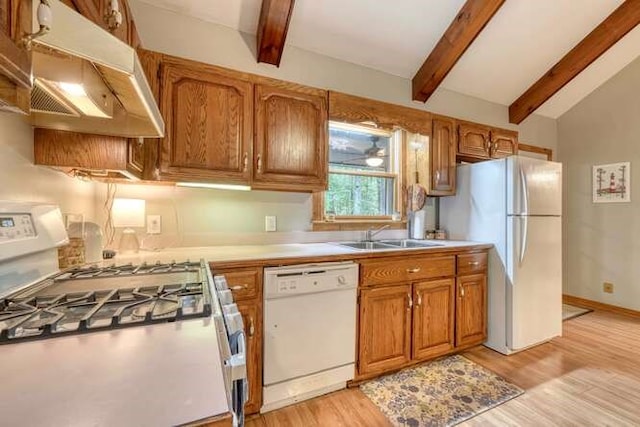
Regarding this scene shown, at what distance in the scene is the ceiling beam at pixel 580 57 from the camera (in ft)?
8.36

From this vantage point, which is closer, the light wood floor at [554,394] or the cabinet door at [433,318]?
the light wood floor at [554,394]

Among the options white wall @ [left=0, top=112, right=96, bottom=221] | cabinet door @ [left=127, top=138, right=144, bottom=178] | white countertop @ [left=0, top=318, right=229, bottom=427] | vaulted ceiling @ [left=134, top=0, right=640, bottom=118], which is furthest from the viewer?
vaulted ceiling @ [left=134, top=0, right=640, bottom=118]

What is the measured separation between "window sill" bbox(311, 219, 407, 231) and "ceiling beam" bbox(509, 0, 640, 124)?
6.75 ft

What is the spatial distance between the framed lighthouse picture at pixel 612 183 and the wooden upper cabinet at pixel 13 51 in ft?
16.0

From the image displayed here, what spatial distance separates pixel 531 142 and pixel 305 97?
326 cm

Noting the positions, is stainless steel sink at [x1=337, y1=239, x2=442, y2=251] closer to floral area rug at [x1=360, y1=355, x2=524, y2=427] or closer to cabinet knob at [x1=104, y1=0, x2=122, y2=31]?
floral area rug at [x1=360, y1=355, x2=524, y2=427]

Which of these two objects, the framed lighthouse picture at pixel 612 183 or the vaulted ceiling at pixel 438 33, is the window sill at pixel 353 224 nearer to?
the vaulted ceiling at pixel 438 33

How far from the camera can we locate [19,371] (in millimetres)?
470

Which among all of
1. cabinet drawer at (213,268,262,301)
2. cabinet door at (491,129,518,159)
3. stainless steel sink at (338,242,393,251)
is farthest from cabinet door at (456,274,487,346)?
cabinet drawer at (213,268,262,301)

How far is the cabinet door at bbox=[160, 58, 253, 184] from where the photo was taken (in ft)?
5.47

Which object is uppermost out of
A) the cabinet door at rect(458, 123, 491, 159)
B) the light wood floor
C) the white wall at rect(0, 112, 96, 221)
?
the cabinet door at rect(458, 123, 491, 159)

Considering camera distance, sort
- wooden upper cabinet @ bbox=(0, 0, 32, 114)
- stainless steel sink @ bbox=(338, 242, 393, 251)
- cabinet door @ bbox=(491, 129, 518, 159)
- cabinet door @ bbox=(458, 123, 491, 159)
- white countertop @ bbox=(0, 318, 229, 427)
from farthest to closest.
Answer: cabinet door @ bbox=(491, 129, 518, 159), cabinet door @ bbox=(458, 123, 491, 159), stainless steel sink @ bbox=(338, 242, 393, 251), wooden upper cabinet @ bbox=(0, 0, 32, 114), white countertop @ bbox=(0, 318, 229, 427)

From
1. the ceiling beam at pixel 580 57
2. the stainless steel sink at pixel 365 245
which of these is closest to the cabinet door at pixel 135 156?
the stainless steel sink at pixel 365 245

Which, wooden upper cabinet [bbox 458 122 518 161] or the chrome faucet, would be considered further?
wooden upper cabinet [bbox 458 122 518 161]
